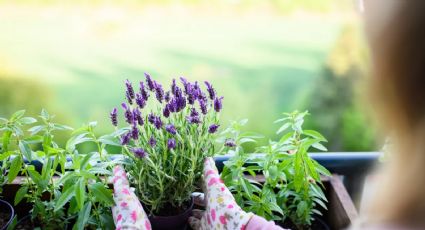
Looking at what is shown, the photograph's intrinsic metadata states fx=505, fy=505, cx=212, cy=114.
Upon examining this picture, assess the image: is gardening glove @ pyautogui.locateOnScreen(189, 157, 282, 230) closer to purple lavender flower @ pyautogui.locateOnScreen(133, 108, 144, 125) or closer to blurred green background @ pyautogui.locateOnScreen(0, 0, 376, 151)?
purple lavender flower @ pyautogui.locateOnScreen(133, 108, 144, 125)

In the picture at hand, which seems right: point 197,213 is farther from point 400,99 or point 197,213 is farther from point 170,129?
point 400,99

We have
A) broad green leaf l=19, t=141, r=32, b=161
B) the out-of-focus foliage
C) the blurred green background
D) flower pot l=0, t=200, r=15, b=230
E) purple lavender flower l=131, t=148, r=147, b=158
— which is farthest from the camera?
the out-of-focus foliage

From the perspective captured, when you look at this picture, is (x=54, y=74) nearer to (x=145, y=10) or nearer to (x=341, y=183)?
(x=145, y=10)

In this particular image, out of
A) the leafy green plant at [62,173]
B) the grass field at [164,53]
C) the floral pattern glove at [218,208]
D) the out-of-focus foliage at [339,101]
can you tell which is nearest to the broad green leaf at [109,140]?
the leafy green plant at [62,173]

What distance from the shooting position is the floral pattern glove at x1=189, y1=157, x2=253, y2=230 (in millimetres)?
1093

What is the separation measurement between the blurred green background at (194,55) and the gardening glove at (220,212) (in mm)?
514

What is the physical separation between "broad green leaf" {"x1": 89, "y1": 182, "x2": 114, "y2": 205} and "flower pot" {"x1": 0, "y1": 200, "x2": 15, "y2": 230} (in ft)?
0.84

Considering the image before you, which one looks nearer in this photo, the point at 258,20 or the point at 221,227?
the point at 221,227

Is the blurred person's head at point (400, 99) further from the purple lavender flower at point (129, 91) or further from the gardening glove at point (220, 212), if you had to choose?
the purple lavender flower at point (129, 91)

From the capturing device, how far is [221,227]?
3.65 feet

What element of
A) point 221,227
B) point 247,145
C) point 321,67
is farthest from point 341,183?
point 321,67

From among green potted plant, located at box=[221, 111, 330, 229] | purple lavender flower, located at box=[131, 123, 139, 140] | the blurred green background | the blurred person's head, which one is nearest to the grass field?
the blurred green background

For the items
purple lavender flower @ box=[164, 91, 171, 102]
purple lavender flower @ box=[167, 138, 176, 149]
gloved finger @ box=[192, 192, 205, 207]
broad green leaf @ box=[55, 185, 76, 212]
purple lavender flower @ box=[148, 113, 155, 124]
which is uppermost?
purple lavender flower @ box=[164, 91, 171, 102]

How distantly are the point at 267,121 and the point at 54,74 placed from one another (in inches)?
30.2
